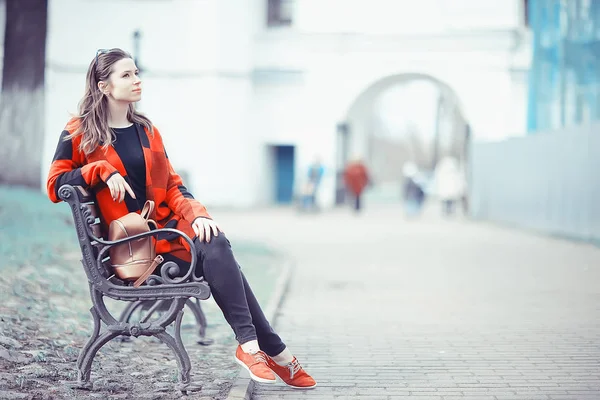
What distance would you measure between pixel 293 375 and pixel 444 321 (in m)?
2.81

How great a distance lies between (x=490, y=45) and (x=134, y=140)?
2694 centimetres

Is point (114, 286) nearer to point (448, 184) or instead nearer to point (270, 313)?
point (270, 313)

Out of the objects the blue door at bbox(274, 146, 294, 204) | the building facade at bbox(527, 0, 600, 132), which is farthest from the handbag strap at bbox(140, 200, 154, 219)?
the blue door at bbox(274, 146, 294, 204)

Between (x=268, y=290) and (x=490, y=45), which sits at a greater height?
(x=490, y=45)

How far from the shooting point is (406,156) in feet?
319

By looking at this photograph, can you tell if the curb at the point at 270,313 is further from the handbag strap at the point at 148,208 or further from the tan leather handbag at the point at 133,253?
the handbag strap at the point at 148,208

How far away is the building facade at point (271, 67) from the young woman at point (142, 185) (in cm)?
2483

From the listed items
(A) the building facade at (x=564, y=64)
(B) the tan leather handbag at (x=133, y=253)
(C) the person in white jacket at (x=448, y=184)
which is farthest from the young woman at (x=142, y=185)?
(C) the person in white jacket at (x=448, y=184)

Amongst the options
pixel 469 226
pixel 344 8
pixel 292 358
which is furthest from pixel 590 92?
pixel 292 358

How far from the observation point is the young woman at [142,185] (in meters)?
4.82

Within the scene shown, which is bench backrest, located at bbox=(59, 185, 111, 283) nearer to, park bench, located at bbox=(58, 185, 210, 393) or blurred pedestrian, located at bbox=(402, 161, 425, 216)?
park bench, located at bbox=(58, 185, 210, 393)

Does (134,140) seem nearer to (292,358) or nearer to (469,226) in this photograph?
(292,358)

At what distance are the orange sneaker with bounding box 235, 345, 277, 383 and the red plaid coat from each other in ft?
1.92

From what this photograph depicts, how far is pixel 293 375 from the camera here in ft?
16.7
